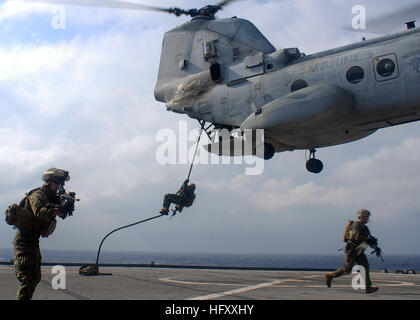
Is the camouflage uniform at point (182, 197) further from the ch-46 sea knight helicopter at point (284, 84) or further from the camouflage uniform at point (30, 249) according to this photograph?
the camouflage uniform at point (30, 249)

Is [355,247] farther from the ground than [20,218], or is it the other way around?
[20,218]

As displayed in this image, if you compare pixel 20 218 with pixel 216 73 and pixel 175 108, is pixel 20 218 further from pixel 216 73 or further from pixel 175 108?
pixel 175 108

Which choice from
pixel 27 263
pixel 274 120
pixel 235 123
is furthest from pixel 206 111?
pixel 27 263

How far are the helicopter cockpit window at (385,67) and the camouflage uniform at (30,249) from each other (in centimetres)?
974

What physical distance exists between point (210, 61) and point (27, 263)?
12211 mm

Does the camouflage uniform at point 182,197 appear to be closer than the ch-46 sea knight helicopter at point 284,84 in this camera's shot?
No

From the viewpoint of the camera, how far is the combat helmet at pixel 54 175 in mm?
5684

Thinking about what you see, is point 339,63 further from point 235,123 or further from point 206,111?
point 206,111

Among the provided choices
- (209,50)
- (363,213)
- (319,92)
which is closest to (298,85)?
(319,92)

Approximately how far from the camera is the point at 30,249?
5391mm

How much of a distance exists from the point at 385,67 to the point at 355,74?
0.82 meters

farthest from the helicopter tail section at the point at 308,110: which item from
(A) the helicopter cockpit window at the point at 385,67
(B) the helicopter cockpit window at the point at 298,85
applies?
(A) the helicopter cockpit window at the point at 385,67

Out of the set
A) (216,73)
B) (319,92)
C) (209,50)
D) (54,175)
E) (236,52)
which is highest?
(209,50)
